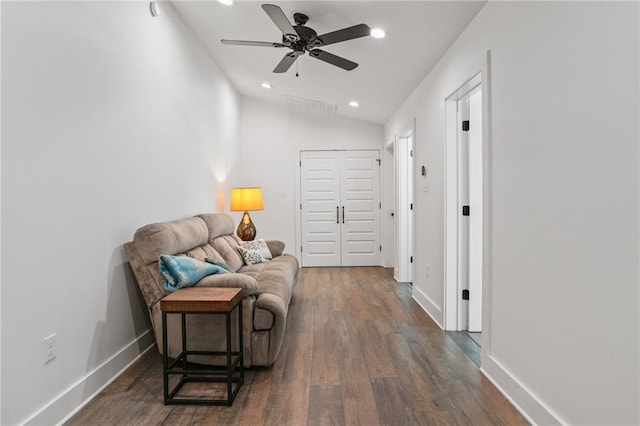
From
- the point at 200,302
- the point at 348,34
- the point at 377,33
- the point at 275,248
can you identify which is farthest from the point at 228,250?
the point at 377,33

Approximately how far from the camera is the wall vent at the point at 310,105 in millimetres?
5832

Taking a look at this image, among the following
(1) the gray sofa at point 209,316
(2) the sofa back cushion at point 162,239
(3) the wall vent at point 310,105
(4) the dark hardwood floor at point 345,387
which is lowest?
(4) the dark hardwood floor at point 345,387

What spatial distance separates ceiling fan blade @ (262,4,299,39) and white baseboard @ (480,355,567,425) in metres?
2.69

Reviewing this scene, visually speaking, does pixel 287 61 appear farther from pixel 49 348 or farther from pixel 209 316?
pixel 49 348

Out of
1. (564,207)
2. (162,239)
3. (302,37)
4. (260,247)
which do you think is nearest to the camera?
(564,207)

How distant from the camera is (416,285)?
4.48 meters

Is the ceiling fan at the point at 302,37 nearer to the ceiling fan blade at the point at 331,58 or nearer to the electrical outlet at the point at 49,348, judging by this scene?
the ceiling fan blade at the point at 331,58

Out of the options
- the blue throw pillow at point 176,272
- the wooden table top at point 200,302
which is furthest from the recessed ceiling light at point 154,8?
the wooden table top at point 200,302

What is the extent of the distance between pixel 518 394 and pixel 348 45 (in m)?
3.09

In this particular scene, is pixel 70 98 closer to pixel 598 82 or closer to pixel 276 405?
pixel 276 405

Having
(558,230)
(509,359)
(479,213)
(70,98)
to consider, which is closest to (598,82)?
(558,230)

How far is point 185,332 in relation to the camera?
8.05 ft

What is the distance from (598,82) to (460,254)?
209cm

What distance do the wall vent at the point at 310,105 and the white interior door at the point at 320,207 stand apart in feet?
2.36
